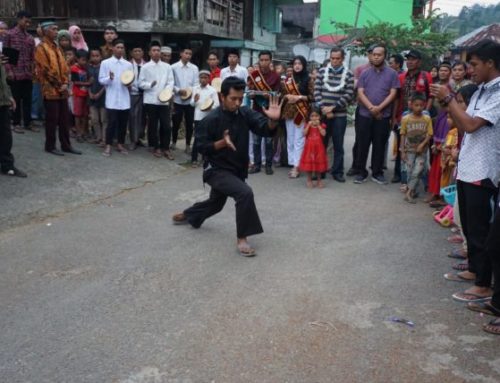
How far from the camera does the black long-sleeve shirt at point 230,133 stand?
5.16 meters

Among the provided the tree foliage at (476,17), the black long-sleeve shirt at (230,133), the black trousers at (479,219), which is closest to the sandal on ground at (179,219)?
the black long-sleeve shirt at (230,133)

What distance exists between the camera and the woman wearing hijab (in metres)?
8.51

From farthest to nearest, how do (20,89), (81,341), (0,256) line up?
(20,89), (0,256), (81,341)

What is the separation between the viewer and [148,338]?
343 centimetres

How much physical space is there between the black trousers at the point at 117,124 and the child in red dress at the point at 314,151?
129 inches

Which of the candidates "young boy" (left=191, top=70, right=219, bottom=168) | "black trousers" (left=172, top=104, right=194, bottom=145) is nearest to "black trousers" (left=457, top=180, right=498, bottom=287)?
"young boy" (left=191, top=70, right=219, bottom=168)

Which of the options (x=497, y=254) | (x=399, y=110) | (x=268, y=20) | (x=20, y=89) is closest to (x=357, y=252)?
(x=497, y=254)

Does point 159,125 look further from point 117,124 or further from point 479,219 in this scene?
point 479,219

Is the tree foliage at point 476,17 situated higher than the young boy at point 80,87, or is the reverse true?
the tree foliage at point 476,17

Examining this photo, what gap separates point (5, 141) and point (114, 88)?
93.5 inches

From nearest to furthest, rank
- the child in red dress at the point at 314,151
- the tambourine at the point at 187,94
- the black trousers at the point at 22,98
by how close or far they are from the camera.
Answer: the child in red dress at the point at 314,151, the black trousers at the point at 22,98, the tambourine at the point at 187,94

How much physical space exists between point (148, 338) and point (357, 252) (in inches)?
98.5

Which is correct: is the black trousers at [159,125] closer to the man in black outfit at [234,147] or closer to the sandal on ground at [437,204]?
the man in black outfit at [234,147]

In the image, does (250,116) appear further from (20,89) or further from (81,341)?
(20,89)
